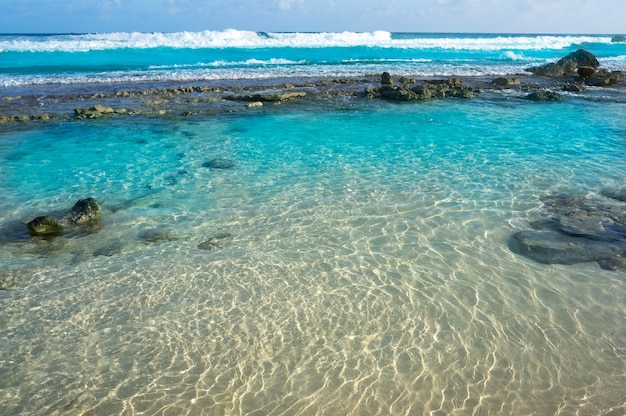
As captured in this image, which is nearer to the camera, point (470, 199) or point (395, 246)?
point (395, 246)

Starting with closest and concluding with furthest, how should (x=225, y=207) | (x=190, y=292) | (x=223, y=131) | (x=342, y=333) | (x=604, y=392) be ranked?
(x=604, y=392) → (x=342, y=333) → (x=190, y=292) → (x=225, y=207) → (x=223, y=131)

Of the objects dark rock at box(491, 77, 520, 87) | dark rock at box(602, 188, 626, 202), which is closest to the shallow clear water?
dark rock at box(602, 188, 626, 202)

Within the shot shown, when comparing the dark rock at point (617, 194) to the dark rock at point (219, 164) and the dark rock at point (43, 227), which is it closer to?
the dark rock at point (219, 164)

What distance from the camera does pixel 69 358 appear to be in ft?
17.4

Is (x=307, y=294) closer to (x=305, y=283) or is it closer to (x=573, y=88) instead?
(x=305, y=283)

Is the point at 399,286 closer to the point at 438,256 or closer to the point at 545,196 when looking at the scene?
the point at 438,256

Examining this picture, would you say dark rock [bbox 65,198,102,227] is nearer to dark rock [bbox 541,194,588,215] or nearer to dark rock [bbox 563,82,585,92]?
dark rock [bbox 541,194,588,215]

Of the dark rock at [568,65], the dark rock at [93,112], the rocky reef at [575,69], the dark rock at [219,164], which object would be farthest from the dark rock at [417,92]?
the dark rock at [219,164]

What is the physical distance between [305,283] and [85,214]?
455 centimetres

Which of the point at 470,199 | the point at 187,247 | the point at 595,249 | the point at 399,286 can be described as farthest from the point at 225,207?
the point at 595,249

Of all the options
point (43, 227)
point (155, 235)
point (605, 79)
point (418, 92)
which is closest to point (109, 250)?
point (155, 235)

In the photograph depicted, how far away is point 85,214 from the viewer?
8641 mm

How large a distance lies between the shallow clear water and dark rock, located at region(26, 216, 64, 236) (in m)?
0.22

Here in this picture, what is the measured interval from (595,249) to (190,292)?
20.3 ft
